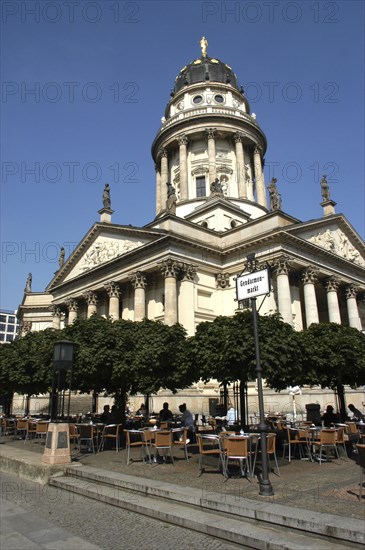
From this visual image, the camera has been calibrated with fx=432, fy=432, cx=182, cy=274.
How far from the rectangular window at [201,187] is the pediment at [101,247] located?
44.4 ft

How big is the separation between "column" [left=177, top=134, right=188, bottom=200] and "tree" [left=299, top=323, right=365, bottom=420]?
107ft

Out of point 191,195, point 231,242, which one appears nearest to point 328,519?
point 231,242

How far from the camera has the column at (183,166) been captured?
47781 millimetres

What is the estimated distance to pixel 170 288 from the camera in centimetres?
3183

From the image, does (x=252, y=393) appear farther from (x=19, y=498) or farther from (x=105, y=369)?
(x=19, y=498)

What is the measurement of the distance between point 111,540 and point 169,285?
25.6 m

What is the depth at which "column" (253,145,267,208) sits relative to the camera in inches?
1983

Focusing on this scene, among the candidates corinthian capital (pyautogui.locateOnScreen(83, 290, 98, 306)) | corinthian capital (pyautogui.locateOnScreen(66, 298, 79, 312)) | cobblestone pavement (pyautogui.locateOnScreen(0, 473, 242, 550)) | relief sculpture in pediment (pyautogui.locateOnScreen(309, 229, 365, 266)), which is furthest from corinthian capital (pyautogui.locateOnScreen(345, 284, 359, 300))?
cobblestone pavement (pyautogui.locateOnScreen(0, 473, 242, 550))

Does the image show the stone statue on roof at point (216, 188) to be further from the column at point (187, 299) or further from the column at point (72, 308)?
the column at point (72, 308)

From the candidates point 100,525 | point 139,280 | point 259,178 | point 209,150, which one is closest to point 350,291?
point 139,280

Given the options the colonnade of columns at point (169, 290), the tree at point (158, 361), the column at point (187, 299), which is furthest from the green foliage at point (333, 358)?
the column at point (187, 299)

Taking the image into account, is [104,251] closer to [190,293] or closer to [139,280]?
[139,280]

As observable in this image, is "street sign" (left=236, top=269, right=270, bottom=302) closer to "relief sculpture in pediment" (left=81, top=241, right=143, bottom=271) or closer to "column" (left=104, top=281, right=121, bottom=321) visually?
"relief sculpture in pediment" (left=81, top=241, right=143, bottom=271)

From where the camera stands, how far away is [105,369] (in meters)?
17.0
